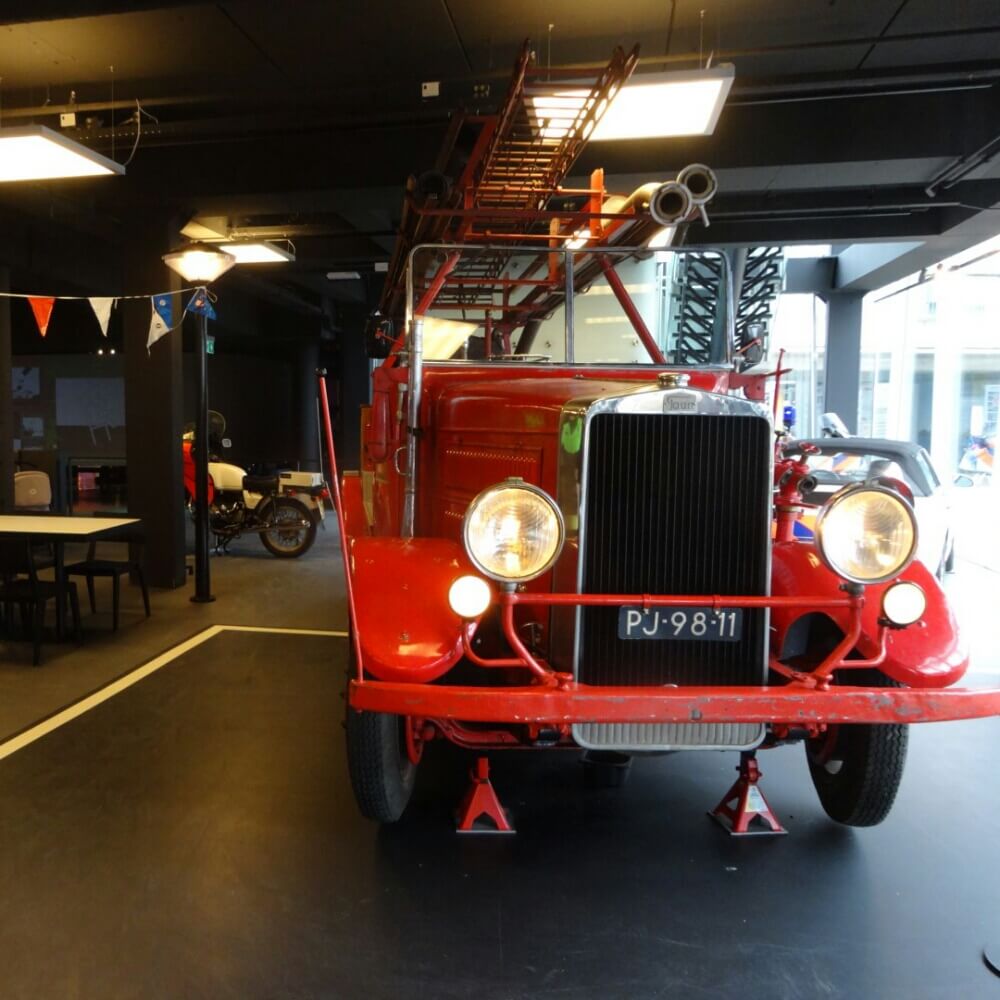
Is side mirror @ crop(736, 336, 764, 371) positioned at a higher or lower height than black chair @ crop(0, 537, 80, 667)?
higher

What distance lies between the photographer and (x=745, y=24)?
4.18 meters

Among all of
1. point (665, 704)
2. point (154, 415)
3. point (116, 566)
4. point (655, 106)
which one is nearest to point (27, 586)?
A: point (116, 566)

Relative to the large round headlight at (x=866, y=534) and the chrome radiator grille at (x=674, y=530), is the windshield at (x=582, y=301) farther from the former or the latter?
the large round headlight at (x=866, y=534)

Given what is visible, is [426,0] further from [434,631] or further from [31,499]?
[31,499]

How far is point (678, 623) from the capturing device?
7.15ft

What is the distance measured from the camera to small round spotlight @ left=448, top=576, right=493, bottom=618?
2.08 metres

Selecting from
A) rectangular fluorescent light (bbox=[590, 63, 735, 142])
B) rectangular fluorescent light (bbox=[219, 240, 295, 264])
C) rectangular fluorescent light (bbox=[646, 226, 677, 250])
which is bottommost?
rectangular fluorescent light (bbox=[646, 226, 677, 250])

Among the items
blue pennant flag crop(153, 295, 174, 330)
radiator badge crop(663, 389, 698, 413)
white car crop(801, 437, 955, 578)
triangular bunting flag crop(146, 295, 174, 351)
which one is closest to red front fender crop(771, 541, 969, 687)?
radiator badge crop(663, 389, 698, 413)

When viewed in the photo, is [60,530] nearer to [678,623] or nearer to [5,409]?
[678,623]

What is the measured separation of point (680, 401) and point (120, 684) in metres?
3.37

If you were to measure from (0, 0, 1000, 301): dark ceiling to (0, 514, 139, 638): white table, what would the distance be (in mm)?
2692

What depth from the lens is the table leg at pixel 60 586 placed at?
14.7 ft

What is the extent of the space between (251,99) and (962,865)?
5591 millimetres

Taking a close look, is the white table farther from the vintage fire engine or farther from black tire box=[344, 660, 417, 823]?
black tire box=[344, 660, 417, 823]
